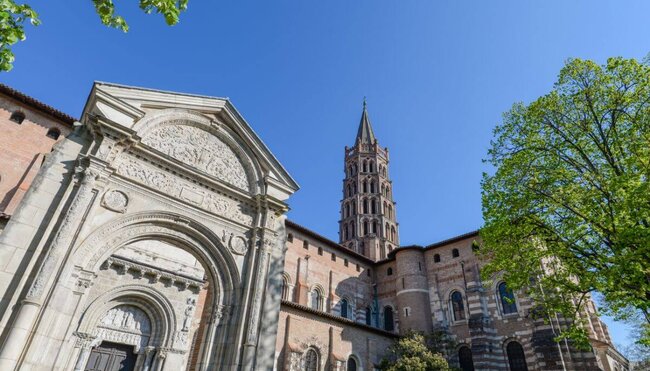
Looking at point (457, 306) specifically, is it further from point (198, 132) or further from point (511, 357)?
point (198, 132)

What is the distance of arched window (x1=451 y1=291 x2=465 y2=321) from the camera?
83.1 ft

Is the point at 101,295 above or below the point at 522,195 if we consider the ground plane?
below

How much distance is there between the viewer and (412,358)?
20266 mm

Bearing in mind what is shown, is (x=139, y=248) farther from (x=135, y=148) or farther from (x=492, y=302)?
(x=492, y=302)

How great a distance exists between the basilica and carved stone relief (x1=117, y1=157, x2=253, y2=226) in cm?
5

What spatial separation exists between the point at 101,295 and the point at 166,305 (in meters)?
2.63

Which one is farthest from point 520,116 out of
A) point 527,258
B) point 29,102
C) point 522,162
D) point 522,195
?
point 29,102

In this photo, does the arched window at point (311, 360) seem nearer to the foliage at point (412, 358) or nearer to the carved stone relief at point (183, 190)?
the foliage at point (412, 358)

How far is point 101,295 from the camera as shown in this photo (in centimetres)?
1333

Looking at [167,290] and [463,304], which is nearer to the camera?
[167,290]

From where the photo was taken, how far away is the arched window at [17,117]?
1641 cm

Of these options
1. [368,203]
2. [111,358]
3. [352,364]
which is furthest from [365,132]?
[111,358]

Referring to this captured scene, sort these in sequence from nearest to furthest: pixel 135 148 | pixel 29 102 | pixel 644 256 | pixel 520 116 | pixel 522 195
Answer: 1. pixel 644 256
2. pixel 135 148
3. pixel 522 195
4. pixel 520 116
5. pixel 29 102

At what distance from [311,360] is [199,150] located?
14206mm
